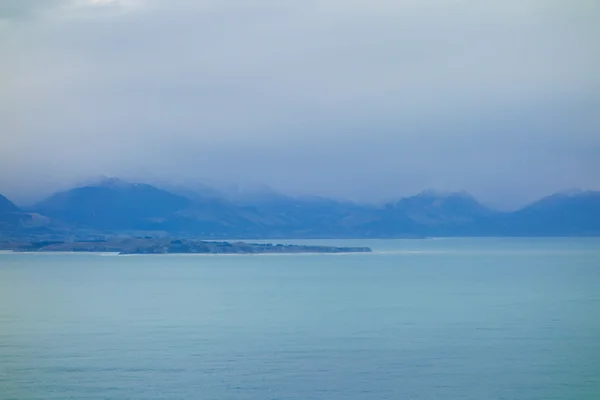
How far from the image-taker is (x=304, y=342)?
1165 inches

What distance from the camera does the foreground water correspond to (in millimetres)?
21531

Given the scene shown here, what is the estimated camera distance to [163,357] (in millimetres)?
25922

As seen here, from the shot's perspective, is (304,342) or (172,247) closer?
(304,342)

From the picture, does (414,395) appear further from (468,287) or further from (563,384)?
(468,287)

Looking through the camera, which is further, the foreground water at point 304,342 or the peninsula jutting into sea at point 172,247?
the peninsula jutting into sea at point 172,247

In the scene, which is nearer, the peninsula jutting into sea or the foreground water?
the foreground water

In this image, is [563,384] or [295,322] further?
[295,322]

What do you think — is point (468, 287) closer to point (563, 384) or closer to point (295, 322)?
point (295, 322)

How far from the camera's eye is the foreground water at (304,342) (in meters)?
21.5

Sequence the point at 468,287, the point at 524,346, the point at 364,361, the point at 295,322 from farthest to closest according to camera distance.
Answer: the point at 468,287 → the point at 295,322 → the point at 524,346 → the point at 364,361

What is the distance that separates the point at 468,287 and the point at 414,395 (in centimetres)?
3877

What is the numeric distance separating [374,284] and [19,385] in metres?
43.6

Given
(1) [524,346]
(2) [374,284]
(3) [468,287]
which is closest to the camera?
(1) [524,346]

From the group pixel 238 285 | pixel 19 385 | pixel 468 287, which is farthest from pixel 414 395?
pixel 238 285
